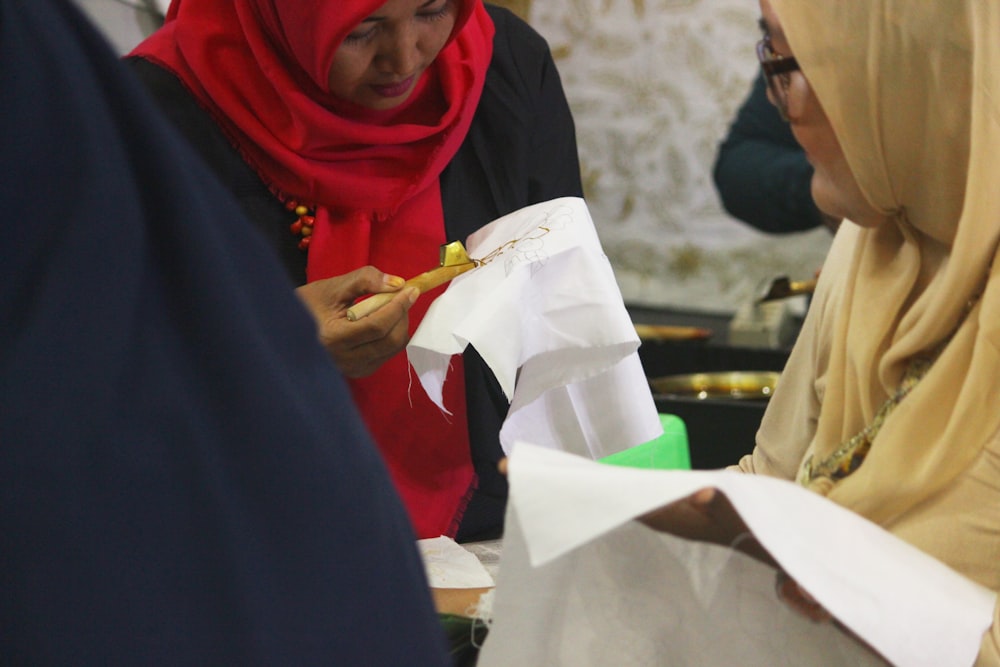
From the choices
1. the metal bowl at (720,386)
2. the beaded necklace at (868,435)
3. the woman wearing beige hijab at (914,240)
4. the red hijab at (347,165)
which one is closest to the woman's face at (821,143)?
the woman wearing beige hijab at (914,240)

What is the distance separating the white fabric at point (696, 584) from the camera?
30.1 inches

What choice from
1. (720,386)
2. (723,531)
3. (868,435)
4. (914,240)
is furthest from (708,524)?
(720,386)

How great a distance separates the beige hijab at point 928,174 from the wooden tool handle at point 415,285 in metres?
0.48

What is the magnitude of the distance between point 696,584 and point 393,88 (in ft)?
2.52

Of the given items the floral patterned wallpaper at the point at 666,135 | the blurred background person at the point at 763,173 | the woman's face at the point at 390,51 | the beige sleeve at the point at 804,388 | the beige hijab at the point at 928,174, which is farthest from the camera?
the floral patterned wallpaper at the point at 666,135

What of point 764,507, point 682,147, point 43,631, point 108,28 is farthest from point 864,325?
point 682,147

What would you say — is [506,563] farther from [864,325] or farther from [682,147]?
[682,147]

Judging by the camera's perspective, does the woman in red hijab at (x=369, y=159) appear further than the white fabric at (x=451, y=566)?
Yes

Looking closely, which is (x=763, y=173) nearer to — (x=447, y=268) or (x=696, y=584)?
(x=447, y=268)

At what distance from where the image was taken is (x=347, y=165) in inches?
58.3

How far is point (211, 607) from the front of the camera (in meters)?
0.52

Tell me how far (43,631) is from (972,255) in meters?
0.76

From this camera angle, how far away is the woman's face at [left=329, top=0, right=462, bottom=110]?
133cm

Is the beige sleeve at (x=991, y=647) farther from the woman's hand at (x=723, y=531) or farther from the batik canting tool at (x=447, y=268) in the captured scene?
the batik canting tool at (x=447, y=268)
